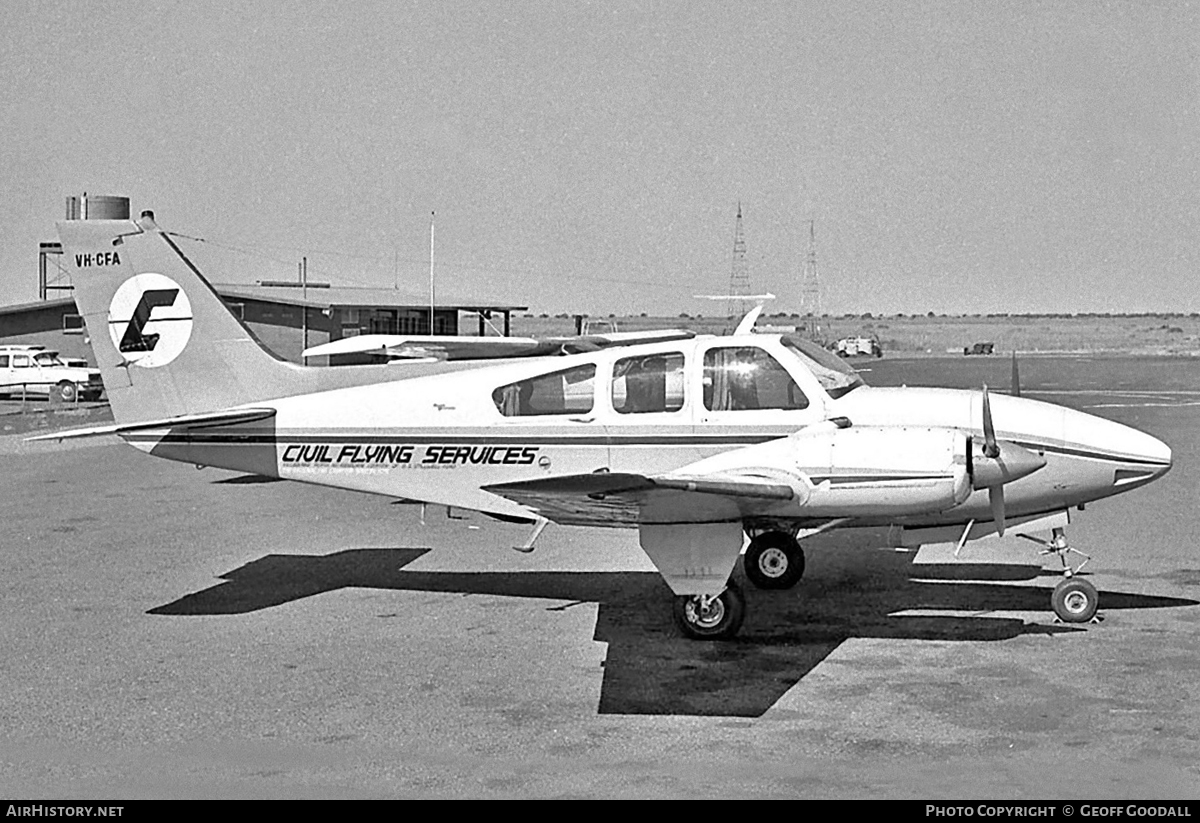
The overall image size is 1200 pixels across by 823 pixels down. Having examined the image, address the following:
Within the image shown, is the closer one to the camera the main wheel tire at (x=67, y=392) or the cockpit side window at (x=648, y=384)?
the cockpit side window at (x=648, y=384)

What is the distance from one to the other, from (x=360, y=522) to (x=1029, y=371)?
178ft

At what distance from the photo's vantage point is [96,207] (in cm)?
6081

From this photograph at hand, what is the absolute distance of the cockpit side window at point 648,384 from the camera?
36.7 feet

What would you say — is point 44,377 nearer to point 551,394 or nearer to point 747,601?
point 551,394

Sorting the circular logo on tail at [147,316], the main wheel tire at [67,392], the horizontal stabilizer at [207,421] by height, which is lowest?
the main wheel tire at [67,392]

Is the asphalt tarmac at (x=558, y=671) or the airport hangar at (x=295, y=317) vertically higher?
the airport hangar at (x=295, y=317)

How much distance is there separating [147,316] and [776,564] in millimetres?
6233

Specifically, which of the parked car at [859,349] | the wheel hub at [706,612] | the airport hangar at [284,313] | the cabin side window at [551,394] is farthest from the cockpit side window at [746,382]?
the parked car at [859,349]

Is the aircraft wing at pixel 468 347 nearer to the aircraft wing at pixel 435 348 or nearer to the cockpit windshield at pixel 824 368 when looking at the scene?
the aircraft wing at pixel 435 348

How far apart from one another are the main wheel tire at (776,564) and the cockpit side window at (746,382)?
1.94 meters

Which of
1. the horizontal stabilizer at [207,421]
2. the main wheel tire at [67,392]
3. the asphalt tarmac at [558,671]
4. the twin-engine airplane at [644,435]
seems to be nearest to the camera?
the asphalt tarmac at [558,671]

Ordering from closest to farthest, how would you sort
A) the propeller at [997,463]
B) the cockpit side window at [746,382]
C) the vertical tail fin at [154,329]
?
1. the propeller at [997,463]
2. the cockpit side window at [746,382]
3. the vertical tail fin at [154,329]

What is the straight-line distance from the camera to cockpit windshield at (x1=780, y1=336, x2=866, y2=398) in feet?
36.2

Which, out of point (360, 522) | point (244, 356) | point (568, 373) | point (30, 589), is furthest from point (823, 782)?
point (360, 522)
